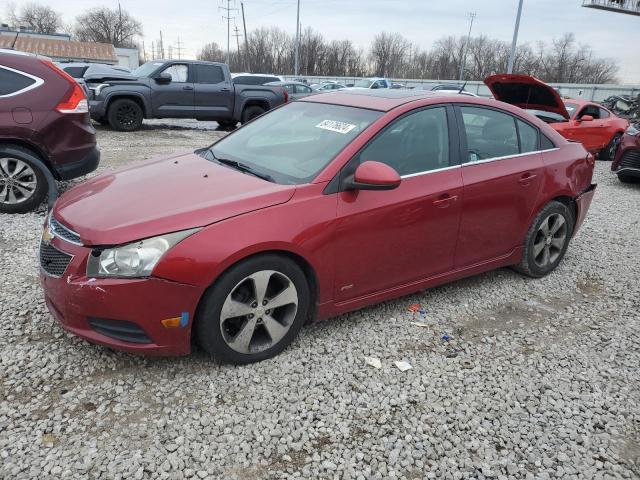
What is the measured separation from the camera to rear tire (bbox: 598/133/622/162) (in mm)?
12509

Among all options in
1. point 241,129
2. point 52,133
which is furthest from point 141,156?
point 241,129

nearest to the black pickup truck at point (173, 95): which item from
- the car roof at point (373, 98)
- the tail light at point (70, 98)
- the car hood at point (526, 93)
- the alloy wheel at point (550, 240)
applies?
the tail light at point (70, 98)

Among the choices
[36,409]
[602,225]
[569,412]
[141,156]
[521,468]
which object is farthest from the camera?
[141,156]

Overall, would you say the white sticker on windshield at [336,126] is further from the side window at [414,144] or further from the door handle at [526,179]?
the door handle at [526,179]

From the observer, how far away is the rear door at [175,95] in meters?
13.1

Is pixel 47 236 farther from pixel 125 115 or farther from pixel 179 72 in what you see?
pixel 179 72

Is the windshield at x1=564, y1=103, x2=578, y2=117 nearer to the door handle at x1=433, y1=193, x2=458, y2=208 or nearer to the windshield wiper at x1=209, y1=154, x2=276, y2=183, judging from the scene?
the door handle at x1=433, y1=193, x2=458, y2=208

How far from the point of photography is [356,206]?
316cm

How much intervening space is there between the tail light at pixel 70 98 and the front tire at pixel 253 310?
3960mm

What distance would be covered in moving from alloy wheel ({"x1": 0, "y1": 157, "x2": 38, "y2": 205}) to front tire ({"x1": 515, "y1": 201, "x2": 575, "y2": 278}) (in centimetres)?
513

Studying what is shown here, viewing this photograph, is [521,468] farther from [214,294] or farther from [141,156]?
[141,156]

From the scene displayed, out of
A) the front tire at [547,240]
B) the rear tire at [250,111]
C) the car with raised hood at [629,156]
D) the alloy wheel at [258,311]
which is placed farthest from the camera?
the rear tire at [250,111]

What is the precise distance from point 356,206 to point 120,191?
1.47 meters

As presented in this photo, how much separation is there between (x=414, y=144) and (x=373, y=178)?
719 mm
